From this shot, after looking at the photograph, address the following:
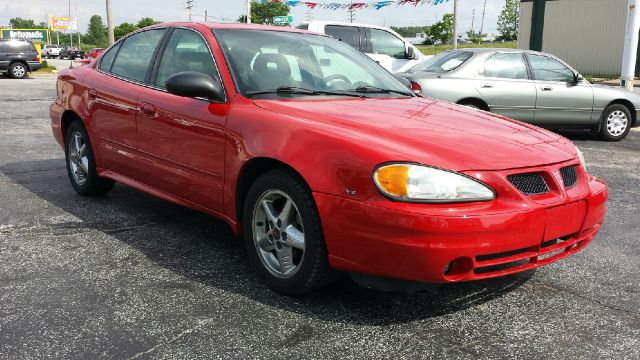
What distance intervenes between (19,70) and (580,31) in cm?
2566

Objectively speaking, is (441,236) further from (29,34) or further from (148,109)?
(29,34)

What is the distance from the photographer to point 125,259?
12.9 ft

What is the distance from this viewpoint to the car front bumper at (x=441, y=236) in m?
2.74

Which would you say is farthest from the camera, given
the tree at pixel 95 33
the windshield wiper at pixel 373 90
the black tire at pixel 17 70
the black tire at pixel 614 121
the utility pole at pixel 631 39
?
the tree at pixel 95 33

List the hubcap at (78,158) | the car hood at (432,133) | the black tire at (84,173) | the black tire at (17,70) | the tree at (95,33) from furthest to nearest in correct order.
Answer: the tree at (95,33), the black tire at (17,70), the hubcap at (78,158), the black tire at (84,173), the car hood at (432,133)

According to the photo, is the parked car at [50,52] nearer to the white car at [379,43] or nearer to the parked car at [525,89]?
the white car at [379,43]

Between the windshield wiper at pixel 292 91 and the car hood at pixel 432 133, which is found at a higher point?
the windshield wiper at pixel 292 91

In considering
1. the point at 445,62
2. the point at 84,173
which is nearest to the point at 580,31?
the point at 445,62

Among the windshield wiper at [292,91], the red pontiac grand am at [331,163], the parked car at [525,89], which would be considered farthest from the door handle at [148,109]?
the parked car at [525,89]

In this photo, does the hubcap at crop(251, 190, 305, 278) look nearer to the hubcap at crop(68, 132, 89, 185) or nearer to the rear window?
the hubcap at crop(68, 132, 89, 185)

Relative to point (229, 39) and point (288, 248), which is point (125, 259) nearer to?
point (288, 248)

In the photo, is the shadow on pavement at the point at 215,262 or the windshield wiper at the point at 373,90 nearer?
the shadow on pavement at the point at 215,262

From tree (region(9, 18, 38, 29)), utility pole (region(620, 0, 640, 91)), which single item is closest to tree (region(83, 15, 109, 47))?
tree (region(9, 18, 38, 29))

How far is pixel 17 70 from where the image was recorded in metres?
26.1
